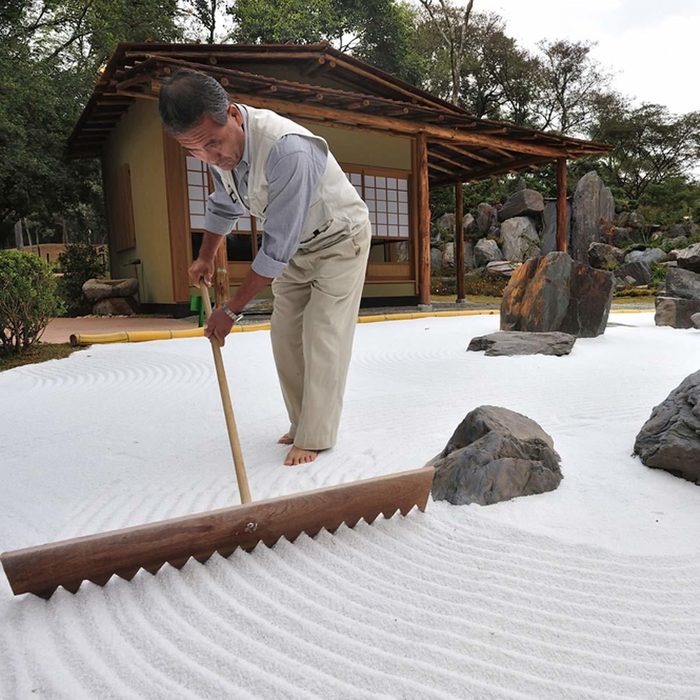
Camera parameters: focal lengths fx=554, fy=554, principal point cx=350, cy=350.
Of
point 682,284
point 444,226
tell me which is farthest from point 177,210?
point 444,226

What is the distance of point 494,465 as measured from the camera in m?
1.92

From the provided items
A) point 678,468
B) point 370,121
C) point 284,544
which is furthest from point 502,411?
point 370,121

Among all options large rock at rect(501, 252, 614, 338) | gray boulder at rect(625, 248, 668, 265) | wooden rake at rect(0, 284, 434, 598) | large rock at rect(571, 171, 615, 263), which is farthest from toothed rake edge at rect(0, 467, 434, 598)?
large rock at rect(571, 171, 615, 263)

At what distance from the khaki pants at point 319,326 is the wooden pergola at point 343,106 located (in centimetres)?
440

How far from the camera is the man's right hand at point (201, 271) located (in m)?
2.19

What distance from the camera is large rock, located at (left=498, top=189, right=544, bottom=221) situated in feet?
51.1

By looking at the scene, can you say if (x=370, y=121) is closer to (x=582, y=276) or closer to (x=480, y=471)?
(x=582, y=276)

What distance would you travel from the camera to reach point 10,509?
187cm

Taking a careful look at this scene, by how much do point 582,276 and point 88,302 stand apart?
7.72 meters

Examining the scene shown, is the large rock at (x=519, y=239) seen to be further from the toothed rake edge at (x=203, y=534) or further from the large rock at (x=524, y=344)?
the toothed rake edge at (x=203, y=534)

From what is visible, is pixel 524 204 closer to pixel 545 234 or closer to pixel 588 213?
pixel 545 234

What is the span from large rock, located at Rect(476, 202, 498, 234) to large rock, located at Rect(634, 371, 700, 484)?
14600 millimetres

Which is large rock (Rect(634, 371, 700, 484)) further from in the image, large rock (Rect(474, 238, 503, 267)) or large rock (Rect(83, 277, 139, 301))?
large rock (Rect(474, 238, 503, 267))

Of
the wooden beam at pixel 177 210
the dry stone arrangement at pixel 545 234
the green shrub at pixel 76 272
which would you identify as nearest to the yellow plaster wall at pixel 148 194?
the wooden beam at pixel 177 210
